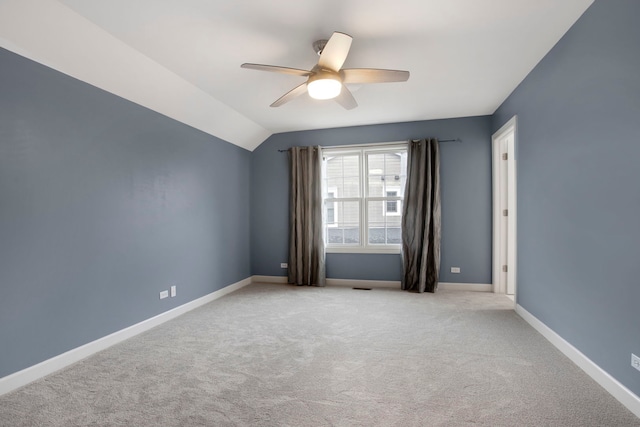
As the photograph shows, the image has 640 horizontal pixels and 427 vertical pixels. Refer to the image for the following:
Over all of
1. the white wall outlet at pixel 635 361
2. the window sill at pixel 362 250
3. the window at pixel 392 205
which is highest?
the window at pixel 392 205

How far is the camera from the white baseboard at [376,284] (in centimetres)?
458

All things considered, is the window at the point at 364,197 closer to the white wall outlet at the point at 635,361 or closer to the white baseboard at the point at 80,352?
the white baseboard at the point at 80,352

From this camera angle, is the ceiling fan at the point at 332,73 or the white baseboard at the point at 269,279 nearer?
the ceiling fan at the point at 332,73

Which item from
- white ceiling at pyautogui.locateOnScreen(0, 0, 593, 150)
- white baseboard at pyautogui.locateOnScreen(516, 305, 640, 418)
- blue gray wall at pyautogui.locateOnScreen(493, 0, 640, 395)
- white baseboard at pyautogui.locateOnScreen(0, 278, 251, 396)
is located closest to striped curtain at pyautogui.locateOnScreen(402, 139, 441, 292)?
white ceiling at pyautogui.locateOnScreen(0, 0, 593, 150)

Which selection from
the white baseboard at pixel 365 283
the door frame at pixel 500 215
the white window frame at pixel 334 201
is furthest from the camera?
the white window frame at pixel 334 201

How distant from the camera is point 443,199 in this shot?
185 inches

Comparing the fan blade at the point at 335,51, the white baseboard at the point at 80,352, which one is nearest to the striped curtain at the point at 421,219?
the fan blade at the point at 335,51

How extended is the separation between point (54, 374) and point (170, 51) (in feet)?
8.81

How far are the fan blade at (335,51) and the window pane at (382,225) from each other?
2.95 meters

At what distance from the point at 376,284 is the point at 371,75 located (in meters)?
3.38

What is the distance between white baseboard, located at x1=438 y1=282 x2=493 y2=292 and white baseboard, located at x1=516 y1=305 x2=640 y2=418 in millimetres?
1478

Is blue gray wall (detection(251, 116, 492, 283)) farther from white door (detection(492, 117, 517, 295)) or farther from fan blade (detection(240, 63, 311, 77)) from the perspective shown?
fan blade (detection(240, 63, 311, 77))

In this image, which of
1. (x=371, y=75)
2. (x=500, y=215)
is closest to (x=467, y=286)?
(x=500, y=215)

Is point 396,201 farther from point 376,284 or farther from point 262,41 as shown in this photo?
point 262,41
